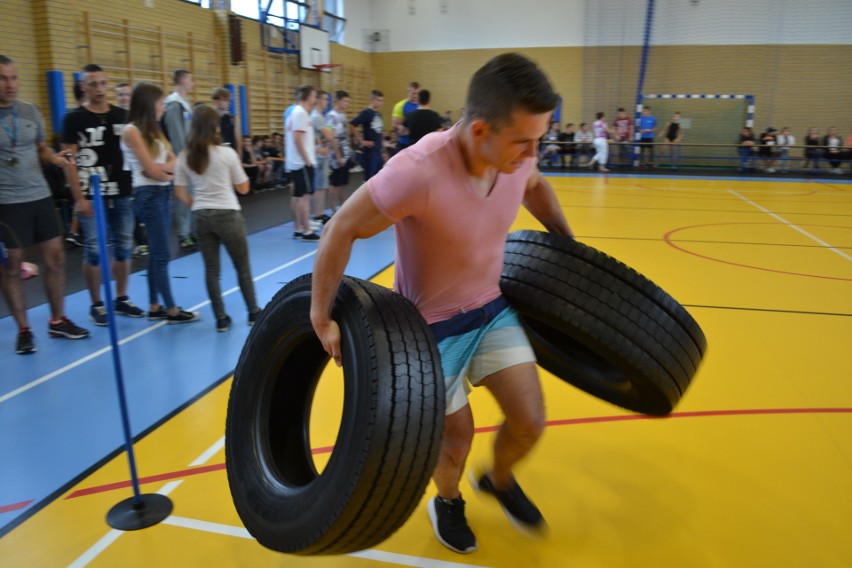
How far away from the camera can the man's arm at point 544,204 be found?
226 cm

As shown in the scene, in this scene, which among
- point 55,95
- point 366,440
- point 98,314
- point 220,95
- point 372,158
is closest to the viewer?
point 366,440

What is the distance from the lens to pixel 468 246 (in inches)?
74.6

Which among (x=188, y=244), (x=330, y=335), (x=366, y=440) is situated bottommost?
(x=188, y=244)

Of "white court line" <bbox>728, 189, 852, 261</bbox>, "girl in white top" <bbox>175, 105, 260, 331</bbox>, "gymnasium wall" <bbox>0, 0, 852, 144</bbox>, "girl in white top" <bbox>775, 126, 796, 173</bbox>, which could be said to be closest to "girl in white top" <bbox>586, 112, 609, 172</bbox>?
"gymnasium wall" <bbox>0, 0, 852, 144</bbox>

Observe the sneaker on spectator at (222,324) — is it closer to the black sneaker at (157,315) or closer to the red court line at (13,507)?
the black sneaker at (157,315)

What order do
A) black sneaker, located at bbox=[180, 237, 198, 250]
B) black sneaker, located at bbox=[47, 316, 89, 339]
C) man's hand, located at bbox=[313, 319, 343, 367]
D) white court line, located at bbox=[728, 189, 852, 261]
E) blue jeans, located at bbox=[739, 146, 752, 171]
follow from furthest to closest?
blue jeans, located at bbox=[739, 146, 752, 171] → black sneaker, located at bbox=[180, 237, 198, 250] → white court line, located at bbox=[728, 189, 852, 261] → black sneaker, located at bbox=[47, 316, 89, 339] → man's hand, located at bbox=[313, 319, 343, 367]

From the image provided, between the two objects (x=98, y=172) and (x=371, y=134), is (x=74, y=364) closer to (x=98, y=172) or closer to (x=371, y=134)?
(x=98, y=172)

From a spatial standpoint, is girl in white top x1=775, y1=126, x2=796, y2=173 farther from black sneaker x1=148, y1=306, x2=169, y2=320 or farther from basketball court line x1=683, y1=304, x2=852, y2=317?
black sneaker x1=148, y1=306, x2=169, y2=320

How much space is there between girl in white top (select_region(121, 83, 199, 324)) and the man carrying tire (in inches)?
128

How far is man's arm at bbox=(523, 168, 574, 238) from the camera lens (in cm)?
226

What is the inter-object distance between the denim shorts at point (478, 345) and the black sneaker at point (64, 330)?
11.5ft

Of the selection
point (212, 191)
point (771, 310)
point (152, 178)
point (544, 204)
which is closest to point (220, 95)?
point (152, 178)

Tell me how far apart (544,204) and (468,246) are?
0.58 meters

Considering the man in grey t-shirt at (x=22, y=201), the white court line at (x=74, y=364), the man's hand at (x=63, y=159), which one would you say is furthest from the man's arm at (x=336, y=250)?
the man's hand at (x=63, y=159)
